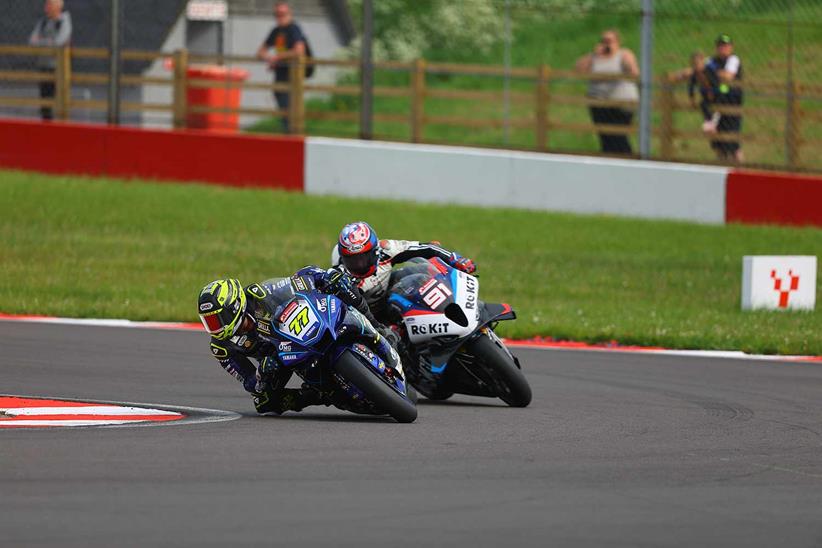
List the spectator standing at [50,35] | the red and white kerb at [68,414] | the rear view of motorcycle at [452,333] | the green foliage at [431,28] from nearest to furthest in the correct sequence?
the red and white kerb at [68,414]
the rear view of motorcycle at [452,333]
the spectator standing at [50,35]
the green foliage at [431,28]

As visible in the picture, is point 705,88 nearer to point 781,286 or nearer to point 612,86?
point 612,86

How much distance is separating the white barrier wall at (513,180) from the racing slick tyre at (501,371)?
9.94 metres

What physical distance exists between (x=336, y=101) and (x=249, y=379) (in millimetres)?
11969

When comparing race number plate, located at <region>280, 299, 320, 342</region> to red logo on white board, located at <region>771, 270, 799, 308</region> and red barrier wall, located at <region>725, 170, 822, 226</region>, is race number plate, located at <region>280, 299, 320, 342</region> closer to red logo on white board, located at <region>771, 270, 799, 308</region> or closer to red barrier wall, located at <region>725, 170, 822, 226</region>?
Result: red logo on white board, located at <region>771, 270, 799, 308</region>

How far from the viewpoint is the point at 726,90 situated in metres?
19.1

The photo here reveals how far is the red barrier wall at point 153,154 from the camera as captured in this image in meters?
20.0

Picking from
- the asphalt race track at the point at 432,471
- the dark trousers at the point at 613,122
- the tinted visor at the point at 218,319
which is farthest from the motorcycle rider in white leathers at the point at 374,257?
the dark trousers at the point at 613,122

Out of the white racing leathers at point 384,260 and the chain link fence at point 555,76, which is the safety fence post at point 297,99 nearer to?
the chain link fence at point 555,76

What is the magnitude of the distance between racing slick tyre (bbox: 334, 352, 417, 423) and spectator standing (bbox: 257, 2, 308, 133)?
39.1ft

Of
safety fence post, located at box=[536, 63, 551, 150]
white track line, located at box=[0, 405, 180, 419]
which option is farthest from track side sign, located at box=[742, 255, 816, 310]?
white track line, located at box=[0, 405, 180, 419]

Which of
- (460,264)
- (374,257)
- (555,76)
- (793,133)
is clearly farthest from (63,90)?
(374,257)

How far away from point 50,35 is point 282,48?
10.0 ft

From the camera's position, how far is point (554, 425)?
28.1 ft

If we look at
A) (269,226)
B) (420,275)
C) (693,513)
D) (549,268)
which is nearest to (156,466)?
(693,513)
